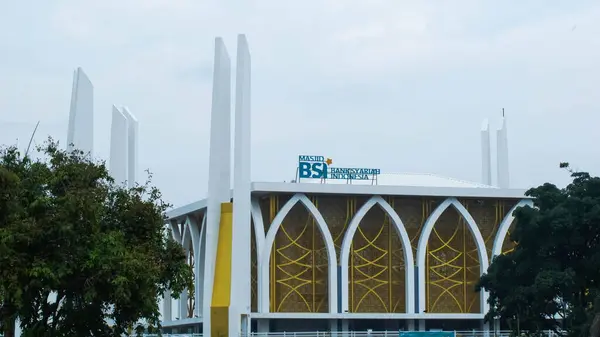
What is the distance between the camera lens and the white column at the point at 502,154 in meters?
65.1

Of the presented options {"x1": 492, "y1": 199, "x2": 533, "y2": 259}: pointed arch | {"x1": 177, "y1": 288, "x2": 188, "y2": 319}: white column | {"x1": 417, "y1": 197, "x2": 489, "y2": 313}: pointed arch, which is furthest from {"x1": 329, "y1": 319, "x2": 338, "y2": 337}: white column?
{"x1": 177, "y1": 288, "x2": 188, "y2": 319}: white column

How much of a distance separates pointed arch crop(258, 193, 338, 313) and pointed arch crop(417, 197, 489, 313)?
471 cm

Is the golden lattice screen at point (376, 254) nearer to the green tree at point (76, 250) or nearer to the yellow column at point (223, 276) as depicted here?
the yellow column at point (223, 276)

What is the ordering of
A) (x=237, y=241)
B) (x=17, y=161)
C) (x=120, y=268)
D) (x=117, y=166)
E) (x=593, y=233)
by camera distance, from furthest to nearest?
(x=117, y=166) < (x=237, y=241) < (x=593, y=233) < (x=17, y=161) < (x=120, y=268)

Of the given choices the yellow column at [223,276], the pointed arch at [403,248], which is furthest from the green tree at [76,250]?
the pointed arch at [403,248]

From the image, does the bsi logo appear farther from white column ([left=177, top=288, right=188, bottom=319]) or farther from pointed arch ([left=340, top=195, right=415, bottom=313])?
white column ([left=177, top=288, right=188, bottom=319])

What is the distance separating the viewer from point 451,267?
61719 mm

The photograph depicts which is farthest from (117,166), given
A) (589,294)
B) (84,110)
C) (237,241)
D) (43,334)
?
(43,334)

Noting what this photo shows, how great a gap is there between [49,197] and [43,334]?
3.53 meters

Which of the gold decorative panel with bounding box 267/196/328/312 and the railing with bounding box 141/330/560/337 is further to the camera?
the gold decorative panel with bounding box 267/196/328/312

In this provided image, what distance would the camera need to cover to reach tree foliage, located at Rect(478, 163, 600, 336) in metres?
43.7

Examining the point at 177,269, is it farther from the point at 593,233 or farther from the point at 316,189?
the point at 316,189

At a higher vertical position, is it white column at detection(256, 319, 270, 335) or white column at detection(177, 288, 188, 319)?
white column at detection(177, 288, 188, 319)

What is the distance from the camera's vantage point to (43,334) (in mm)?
29625
